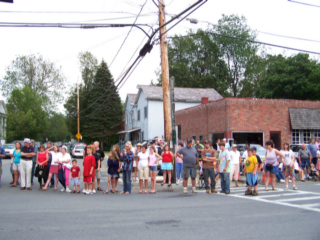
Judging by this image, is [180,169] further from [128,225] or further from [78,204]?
[128,225]

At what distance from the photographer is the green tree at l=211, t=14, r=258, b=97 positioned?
58312 mm

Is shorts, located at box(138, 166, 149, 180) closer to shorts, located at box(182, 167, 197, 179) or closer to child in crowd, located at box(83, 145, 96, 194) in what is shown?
shorts, located at box(182, 167, 197, 179)

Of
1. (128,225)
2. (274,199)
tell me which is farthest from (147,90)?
(128,225)

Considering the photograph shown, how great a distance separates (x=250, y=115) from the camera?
84.6 feet

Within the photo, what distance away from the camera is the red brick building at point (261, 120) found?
2548cm

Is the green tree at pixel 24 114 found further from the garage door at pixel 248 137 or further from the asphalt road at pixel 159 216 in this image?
the asphalt road at pixel 159 216

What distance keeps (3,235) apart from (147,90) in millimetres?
34588

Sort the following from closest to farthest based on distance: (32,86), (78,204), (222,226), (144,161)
Result: (222,226)
(78,204)
(144,161)
(32,86)

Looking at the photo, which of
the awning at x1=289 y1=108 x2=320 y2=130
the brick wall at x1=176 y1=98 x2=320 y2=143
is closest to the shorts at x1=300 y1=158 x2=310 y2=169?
the brick wall at x1=176 y1=98 x2=320 y2=143

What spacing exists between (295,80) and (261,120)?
1706 centimetres

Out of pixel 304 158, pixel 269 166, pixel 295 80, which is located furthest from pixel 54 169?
pixel 295 80

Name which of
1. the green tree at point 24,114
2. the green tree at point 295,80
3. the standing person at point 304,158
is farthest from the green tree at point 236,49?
the standing person at point 304,158

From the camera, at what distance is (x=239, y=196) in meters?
11.8

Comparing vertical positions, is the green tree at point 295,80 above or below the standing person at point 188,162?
above
